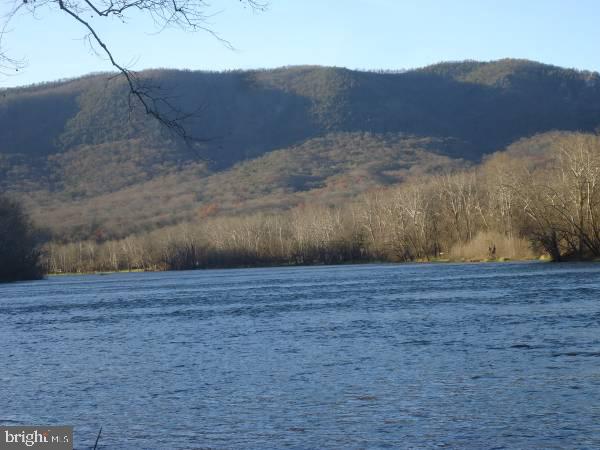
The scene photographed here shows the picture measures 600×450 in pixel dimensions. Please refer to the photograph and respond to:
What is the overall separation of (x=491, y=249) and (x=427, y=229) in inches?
596

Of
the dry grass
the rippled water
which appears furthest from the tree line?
the rippled water

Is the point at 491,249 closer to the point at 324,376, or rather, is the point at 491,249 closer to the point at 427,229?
the point at 427,229

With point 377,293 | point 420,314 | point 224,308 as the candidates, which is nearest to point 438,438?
point 420,314

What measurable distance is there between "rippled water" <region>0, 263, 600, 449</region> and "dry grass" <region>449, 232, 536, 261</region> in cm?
4742

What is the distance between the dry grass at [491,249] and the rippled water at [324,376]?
156 ft

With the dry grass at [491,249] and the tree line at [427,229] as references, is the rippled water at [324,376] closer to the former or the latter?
the tree line at [427,229]

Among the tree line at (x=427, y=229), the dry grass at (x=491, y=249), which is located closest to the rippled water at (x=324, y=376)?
the tree line at (x=427, y=229)

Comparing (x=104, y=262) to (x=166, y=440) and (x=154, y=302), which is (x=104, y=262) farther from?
(x=166, y=440)

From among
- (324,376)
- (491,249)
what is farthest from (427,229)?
(324,376)

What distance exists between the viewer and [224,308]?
43.5 meters

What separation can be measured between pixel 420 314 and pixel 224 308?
12267 millimetres

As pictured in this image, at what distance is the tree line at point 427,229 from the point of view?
69812 millimetres

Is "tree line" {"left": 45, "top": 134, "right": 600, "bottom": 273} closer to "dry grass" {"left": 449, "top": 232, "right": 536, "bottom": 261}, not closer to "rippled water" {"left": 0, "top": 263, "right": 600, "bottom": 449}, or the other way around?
"dry grass" {"left": 449, "top": 232, "right": 536, "bottom": 261}

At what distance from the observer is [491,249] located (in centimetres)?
9100
